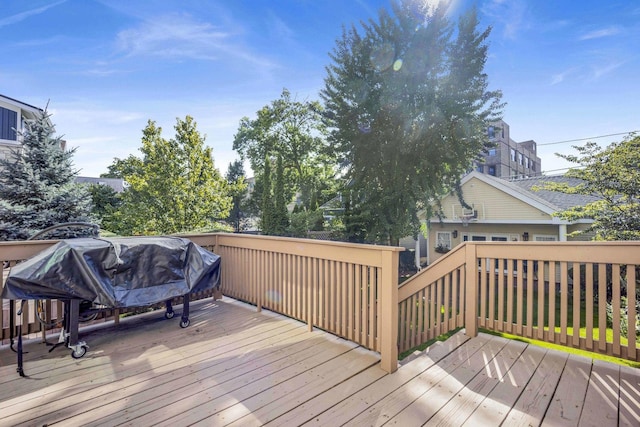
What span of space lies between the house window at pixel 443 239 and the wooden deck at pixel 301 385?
1030 centimetres

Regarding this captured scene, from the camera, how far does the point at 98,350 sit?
269cm

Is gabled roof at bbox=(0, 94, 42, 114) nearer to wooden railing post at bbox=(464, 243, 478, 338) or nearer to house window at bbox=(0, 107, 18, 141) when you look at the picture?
house window at bbox=(0, 107, 18, 141)

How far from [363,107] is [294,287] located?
7903 millimetres

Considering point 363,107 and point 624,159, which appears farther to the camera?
point 363,107

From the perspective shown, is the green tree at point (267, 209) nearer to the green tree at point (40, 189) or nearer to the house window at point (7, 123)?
the green tree at point (40, 189)

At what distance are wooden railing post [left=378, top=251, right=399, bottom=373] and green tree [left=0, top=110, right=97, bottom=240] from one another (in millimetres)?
8275

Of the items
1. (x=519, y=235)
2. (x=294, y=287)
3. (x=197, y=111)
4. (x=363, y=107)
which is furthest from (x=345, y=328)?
(x=519, y=235)

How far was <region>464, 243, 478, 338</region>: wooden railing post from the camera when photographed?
3.01m

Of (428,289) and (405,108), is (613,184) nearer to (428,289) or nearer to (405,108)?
(405,108)

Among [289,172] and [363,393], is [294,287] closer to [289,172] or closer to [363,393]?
[363,393]

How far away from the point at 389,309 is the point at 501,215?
10516 millimetres

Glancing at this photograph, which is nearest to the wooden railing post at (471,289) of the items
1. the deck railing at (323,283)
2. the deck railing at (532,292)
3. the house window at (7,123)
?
the deck railing at (532,292)

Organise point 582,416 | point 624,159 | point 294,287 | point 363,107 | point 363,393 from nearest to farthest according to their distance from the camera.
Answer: point 582,416 < point 363,393 < point 294,287 < point 624,159 < point 363,107

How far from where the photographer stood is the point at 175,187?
30.3 feet
